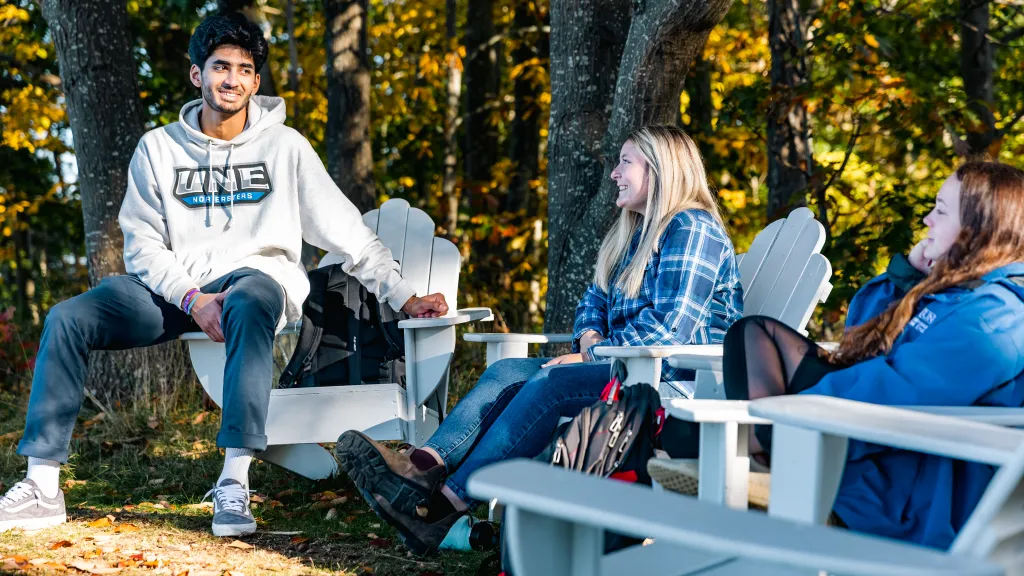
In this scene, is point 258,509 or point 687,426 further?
point 258,509

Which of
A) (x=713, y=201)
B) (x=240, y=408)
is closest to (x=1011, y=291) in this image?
(x=713, y=201)

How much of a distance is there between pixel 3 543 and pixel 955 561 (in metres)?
2.72

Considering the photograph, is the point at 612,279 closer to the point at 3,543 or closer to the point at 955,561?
the point at 3,543

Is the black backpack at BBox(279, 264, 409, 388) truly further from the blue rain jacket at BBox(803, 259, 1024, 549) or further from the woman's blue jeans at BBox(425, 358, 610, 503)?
the blue rain jacket at BBox(803, 259, 1024, 549)

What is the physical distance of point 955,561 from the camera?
3.45 ft

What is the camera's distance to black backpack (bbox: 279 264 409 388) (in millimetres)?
3682

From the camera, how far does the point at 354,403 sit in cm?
351

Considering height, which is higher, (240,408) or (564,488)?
(564,488)

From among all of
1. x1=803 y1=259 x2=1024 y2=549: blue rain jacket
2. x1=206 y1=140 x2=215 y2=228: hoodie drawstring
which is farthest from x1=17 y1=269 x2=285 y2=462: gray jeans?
x1=803 y1=259 x2=1024 y2=549: blue rain jacket

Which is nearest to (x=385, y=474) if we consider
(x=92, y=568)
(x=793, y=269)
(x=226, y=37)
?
(x=92, y=568)

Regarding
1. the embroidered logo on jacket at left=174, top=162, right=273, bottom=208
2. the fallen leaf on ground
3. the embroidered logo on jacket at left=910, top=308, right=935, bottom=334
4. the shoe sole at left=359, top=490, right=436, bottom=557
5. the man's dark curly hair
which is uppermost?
the man's dark curly hair

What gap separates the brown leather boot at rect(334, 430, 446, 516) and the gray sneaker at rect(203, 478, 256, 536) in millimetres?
521

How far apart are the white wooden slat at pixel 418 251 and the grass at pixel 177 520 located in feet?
2.70

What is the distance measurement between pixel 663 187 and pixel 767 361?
94 cm
